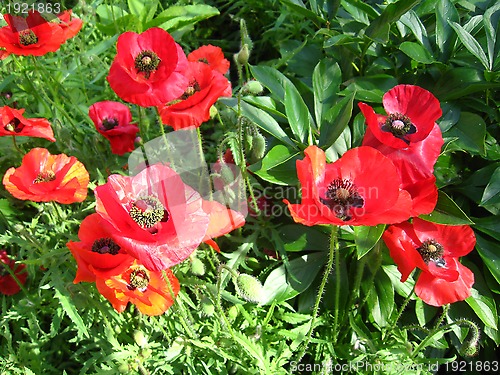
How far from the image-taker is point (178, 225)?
3.55 feet

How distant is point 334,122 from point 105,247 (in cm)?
72

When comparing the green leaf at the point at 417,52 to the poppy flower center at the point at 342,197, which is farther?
the green leaf at the point at 417,52

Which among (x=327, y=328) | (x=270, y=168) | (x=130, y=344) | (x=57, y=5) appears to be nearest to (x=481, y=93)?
(x=270, y=168)

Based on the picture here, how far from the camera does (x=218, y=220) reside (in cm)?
127

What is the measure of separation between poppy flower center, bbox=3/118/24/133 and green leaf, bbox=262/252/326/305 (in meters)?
0.92

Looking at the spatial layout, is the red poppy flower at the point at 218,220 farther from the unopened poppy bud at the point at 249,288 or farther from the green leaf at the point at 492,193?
the green leaf at the point at 492,193

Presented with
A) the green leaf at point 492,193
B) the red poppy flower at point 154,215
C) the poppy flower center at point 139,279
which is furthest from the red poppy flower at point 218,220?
the green leaf at point 492,193

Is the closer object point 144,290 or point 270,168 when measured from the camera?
point 144,290

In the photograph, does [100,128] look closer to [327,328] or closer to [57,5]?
[327,328]

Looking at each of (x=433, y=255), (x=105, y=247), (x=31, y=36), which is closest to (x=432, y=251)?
(x=433, y=255)

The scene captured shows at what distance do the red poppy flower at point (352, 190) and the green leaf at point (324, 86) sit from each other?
41cm

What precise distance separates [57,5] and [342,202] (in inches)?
87.4

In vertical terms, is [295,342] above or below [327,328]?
above

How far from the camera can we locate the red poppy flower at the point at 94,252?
114 cm
